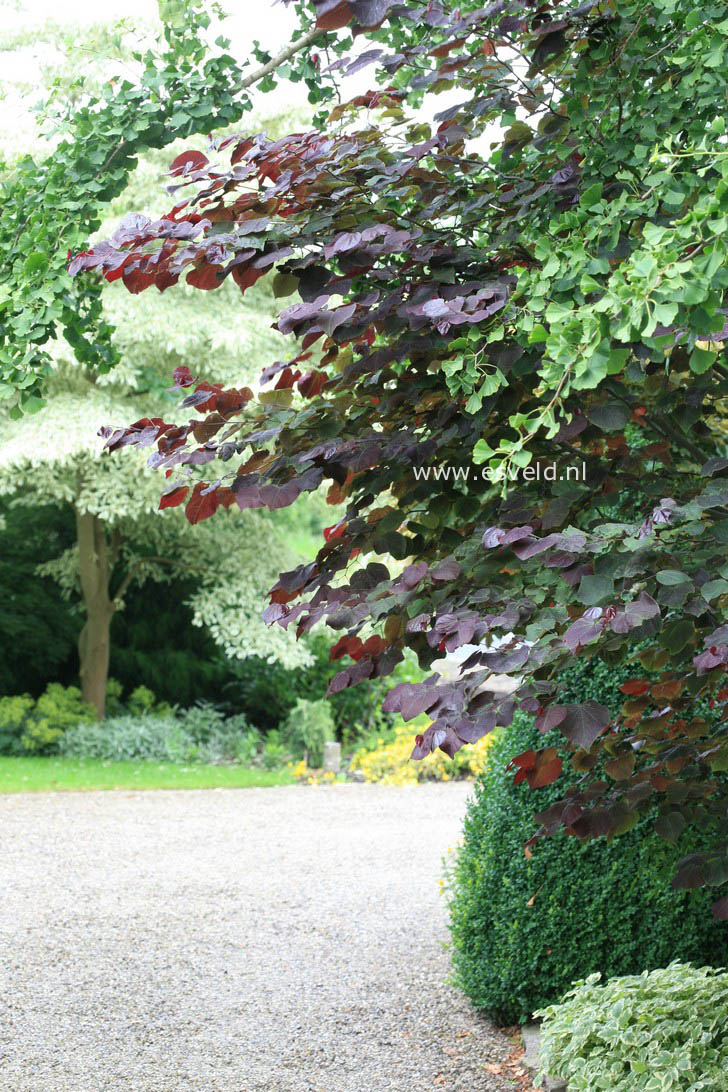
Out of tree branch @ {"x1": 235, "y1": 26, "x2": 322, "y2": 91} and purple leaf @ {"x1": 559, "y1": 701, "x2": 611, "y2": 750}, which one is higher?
tree branch @ {"x1": 235, "y1": 26, "x2": 322, "y2": 91}

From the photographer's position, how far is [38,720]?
10023 mm

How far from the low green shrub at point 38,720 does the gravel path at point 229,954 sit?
209 centimetres

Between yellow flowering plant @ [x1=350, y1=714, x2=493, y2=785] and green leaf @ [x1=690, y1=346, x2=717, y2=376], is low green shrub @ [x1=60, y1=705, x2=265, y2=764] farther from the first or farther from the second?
green leaf @ [x1=690, y1=346, x2=717, y2=376]

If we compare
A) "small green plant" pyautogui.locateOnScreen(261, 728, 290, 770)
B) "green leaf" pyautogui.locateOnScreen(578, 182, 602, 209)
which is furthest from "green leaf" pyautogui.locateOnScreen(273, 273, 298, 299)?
"small green plant" pyautogui.locateOnScreen(261, 728, 290, 770)

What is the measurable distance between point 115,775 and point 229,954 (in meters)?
4.54

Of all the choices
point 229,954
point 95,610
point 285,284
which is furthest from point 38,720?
point 285,284

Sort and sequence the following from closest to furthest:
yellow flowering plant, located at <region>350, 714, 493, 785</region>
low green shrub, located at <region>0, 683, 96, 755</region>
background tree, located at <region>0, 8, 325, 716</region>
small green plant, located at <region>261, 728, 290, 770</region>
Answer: background tree, located at <region>0, 8, 325, 716</region>
yellow flowering plant, located at <region>350, 714, 493, 785</region>
small green plant, located at <region>261, 728, 290, 770</region>
low green shrub, located at <region>0, 683, 96, 755</region>

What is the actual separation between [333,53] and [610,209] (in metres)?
2.05

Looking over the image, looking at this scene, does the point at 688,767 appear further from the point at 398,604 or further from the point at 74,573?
the point at 74,573

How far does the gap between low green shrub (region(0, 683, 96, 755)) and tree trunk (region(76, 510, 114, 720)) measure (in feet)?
0.69

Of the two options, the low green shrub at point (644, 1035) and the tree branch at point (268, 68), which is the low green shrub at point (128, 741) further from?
the tree branch at point (268, 68)

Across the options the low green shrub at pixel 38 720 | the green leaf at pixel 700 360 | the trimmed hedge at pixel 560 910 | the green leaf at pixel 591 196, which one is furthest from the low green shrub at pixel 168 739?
the green leaf at pixel 700 360

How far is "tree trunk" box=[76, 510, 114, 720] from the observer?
10.2 meters

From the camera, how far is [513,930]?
348cm
